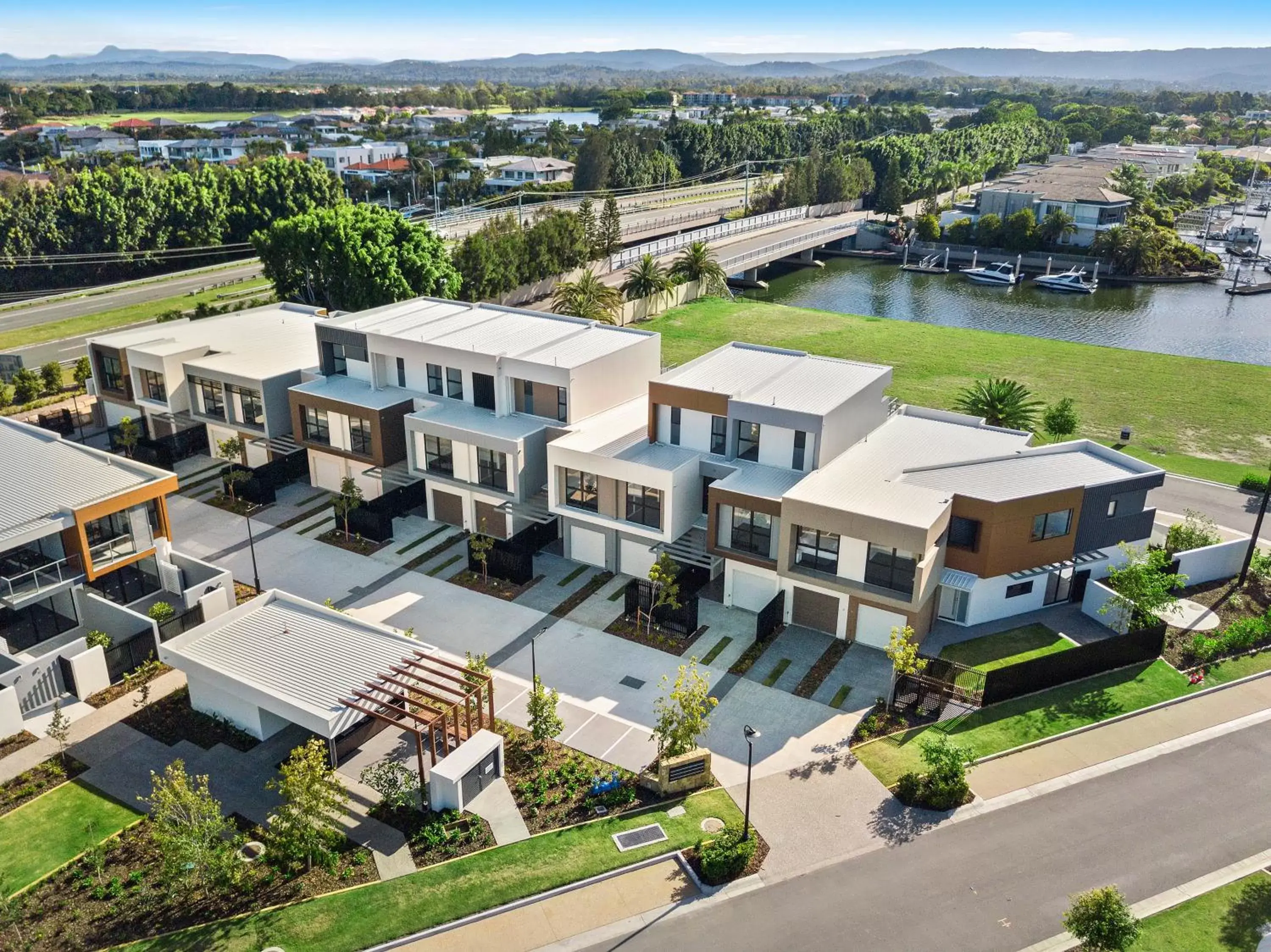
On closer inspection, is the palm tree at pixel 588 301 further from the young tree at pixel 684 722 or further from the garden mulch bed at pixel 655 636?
the young tree at pixel 684 722

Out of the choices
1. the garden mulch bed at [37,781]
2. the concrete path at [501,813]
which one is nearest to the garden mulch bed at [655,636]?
the concrete path at [501,813]

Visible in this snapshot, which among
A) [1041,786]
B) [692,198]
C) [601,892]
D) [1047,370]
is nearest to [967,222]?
[692,198]

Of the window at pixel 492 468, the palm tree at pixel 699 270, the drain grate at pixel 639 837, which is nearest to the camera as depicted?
the drain grate at pixel 639 837

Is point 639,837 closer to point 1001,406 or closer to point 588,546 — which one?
point 588,546

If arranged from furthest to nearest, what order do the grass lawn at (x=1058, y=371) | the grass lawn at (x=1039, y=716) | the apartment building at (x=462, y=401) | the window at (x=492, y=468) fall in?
the grass lawn at (x=1058, y=371) → the apartment building at (x=462, y=401) → the window at (x=492, y=468) → the grass lawn at (x=1039, y=716)

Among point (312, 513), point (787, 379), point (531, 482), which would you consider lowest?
point (312, 513)

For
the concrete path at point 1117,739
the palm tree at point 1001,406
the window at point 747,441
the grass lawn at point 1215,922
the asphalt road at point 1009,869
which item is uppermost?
the window at point 747,441

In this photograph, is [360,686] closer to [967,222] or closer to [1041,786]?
[1041,786]

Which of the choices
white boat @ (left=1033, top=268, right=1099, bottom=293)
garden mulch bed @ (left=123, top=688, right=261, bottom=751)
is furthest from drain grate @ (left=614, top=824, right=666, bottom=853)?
white boat @ (left=1033, top=268, right=1099, bottom=293)
